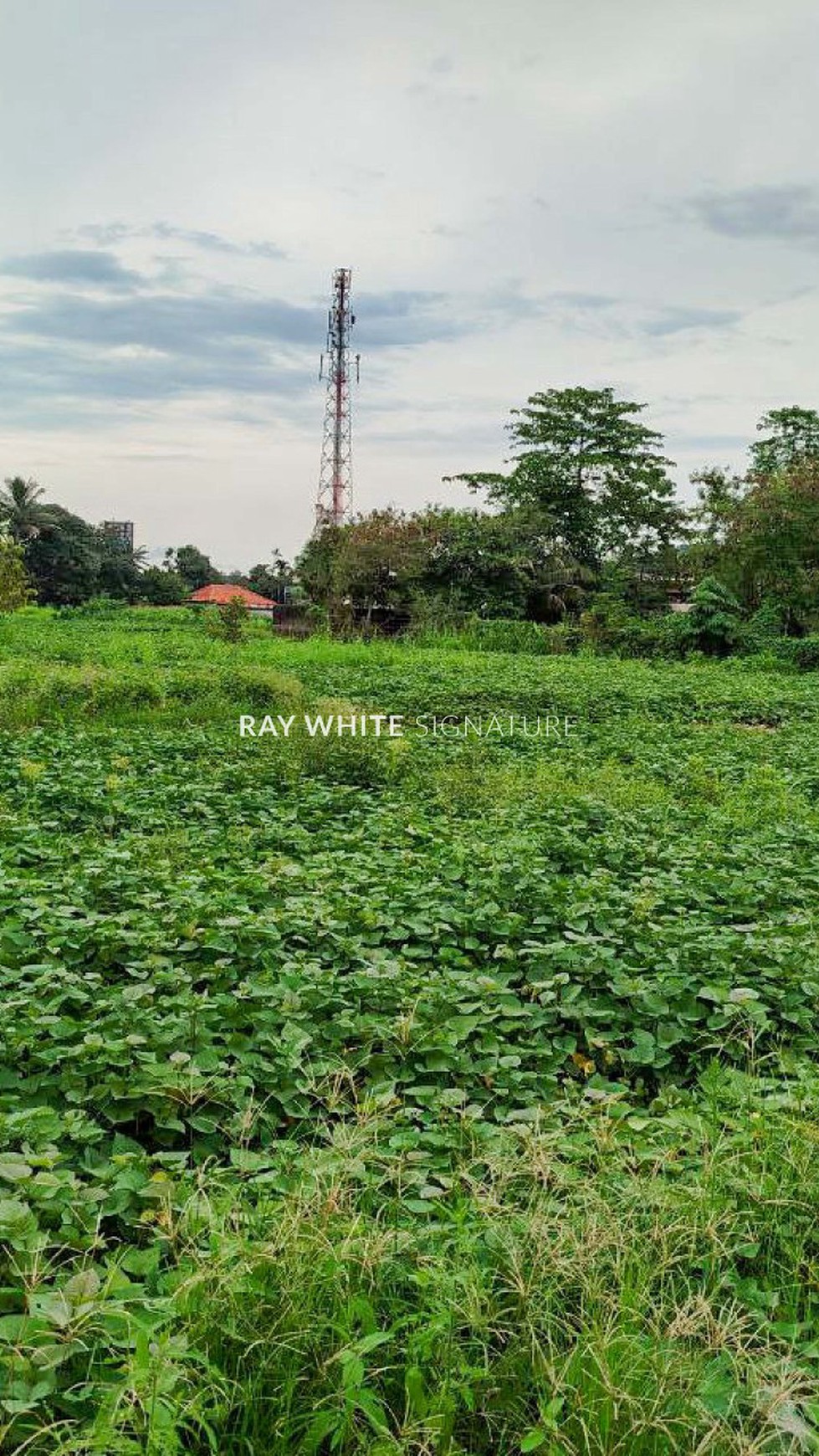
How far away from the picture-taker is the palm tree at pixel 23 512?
45.1 m

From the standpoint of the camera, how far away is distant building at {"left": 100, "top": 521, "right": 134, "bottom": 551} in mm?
54969

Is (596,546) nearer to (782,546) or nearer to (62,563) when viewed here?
(782,546)

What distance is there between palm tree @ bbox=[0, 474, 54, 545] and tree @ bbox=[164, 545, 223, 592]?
13960 millimetres

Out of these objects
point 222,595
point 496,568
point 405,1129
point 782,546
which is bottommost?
point 405,1129

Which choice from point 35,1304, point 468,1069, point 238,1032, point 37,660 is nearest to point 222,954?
point 238,1032

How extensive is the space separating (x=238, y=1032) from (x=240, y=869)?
1816 millimetres

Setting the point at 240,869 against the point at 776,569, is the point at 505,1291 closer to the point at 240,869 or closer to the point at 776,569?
the point at 240,869

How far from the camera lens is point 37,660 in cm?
1384

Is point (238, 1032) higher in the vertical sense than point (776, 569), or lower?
lower

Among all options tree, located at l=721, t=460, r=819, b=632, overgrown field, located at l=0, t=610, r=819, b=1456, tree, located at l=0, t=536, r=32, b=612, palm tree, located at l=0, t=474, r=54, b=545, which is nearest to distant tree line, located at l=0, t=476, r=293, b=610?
palm tree, located at l=0, t=474, r=54, b=545

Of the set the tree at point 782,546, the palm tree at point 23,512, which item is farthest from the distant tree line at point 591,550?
the palm tree at point 23,512

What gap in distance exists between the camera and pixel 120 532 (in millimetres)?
59125

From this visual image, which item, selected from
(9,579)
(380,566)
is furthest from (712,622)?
(9,579)

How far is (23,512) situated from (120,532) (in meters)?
13.7
